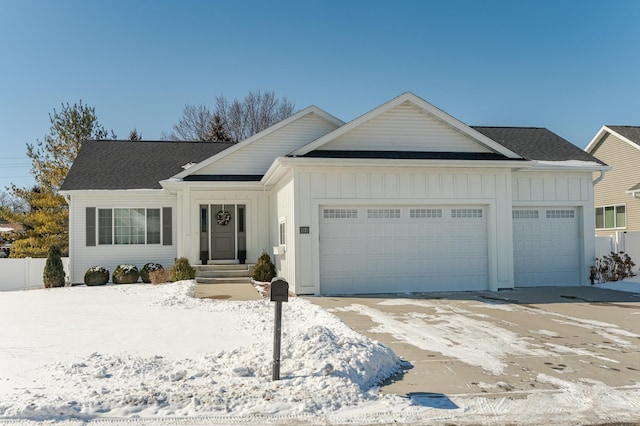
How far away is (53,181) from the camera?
24766 mm

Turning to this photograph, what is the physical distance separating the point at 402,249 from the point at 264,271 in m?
4.69

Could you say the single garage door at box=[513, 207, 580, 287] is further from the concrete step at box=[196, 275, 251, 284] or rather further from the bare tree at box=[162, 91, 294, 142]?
the bare tree at box=[162, 91, 294, 142]

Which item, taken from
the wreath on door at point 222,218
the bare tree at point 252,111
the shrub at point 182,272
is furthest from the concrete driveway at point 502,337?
the bare tree at point 252,111

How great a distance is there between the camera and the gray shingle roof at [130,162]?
18.1 meters

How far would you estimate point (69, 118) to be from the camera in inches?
1062

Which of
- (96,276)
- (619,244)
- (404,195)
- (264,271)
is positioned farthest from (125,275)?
(619,244)

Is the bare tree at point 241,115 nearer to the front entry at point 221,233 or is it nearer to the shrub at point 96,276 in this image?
the front entry at point 221,233

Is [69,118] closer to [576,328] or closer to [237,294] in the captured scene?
[237,294]

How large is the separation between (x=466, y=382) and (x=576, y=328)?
4.02 m

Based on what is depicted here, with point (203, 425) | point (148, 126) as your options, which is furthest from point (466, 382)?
point (148, 126)

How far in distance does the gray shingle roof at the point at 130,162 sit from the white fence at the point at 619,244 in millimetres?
14823

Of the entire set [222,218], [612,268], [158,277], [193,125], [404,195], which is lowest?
[158,277]

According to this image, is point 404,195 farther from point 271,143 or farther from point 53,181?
point 53,181

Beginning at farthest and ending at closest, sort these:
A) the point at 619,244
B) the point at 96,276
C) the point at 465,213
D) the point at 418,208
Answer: the point at 96,276 → the point at 619,244 → the point at 465,213 → the point at 418,208
